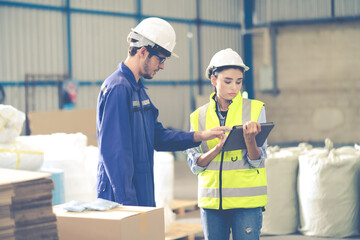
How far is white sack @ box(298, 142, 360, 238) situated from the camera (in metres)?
5.23

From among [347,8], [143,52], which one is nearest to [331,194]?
[143,52]

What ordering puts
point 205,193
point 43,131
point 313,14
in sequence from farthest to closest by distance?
1. point 313,14
2. point 43,131
3. point 205,193

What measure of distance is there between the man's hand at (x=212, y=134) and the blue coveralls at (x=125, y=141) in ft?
0.86

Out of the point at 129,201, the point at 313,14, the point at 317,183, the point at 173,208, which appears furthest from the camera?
the point at 313,14

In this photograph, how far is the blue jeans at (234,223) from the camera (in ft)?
9.27

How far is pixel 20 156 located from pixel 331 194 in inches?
116

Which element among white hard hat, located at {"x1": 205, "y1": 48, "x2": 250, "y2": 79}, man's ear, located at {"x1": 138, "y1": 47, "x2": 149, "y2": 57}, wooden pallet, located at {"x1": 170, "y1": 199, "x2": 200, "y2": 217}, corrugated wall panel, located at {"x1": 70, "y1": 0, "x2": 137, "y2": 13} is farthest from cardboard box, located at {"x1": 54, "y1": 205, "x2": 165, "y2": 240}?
corrugated wall panel, located at {"x1": 70, "y1": 0, "x2": 137, "y2": 13}

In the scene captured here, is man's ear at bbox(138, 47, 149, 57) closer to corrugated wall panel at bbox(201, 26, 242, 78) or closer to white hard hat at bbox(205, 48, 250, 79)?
white hard hat at bbox(205, 48, 250, 79)

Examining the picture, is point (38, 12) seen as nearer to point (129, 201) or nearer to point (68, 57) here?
point (68, 57)

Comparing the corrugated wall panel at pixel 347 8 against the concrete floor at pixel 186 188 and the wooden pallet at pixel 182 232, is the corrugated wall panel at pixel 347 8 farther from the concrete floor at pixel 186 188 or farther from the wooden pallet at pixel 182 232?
the wooden pallet at pixel 182 232

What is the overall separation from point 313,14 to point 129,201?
49.2ft

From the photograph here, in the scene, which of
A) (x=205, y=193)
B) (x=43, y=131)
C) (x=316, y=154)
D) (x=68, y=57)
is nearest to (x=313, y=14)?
(x=68, y=57)

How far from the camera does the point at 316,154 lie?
537cm

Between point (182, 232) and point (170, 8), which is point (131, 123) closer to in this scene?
point (182, 232)
